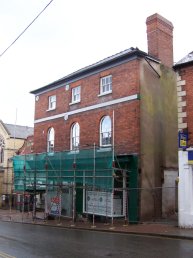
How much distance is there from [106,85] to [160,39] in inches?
176

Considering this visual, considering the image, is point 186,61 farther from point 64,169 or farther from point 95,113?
point 64,169

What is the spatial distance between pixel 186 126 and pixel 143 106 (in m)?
4.03

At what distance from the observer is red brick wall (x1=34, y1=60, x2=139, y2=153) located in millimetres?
22734

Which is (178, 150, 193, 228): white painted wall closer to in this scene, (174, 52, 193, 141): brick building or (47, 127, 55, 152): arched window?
(174, 52, 193, 141): brick building

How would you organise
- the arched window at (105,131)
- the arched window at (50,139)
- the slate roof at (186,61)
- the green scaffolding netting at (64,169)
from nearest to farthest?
the slate roof at (186,61), the green scaffolding netting at (64,169), the arched window at (105,131), the arched window at (50,139)

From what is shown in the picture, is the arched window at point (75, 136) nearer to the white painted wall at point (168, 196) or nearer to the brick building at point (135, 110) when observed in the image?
the brick building at point (135, 110)

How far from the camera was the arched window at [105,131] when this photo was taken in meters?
24.3

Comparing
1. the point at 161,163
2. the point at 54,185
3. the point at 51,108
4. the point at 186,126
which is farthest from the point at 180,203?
the point at 51,108

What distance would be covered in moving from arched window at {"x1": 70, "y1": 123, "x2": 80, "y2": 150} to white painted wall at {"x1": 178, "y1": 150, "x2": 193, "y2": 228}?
942 cm

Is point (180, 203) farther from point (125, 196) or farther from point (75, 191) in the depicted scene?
point (75, 191)

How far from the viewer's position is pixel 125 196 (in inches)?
883

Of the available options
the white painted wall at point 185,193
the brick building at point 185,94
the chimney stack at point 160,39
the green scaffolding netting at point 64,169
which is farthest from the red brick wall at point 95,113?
the white painted wall at point 185,193

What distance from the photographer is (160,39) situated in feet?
82.3

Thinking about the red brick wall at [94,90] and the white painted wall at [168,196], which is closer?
the red brick wall at [94,90]
